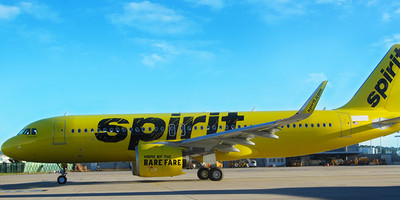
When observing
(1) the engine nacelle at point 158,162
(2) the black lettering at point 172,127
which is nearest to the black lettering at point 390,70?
(2) the black lettering at point 172,127

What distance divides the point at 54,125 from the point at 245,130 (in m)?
10.5

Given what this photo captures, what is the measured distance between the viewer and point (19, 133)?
2142cm

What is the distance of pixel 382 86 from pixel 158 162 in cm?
1303

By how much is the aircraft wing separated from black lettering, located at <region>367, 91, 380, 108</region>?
707 cm

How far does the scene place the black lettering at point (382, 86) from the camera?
21.8 metres

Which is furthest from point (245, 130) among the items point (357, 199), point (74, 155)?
point (74, 155)

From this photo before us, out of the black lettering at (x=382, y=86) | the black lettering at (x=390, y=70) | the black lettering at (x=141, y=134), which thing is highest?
the black lettering at (x=390, y=70)

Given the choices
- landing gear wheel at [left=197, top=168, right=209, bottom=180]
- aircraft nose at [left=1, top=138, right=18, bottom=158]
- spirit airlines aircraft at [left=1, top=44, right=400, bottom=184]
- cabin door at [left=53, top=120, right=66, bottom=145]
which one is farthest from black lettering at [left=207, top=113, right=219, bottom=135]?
aircraft nose at [left=1, top=138, right=18, bottom=158]

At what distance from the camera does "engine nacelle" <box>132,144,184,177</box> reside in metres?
17.5

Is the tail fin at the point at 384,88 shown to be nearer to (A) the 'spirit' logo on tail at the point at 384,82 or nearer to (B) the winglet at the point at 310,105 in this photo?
(A) the 'spirit' logo on tail at the point at 384,82

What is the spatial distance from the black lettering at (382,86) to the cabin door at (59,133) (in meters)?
17.0

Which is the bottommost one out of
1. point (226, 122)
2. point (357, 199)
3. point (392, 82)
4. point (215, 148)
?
point (357, 199)

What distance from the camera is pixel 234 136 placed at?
703 inches

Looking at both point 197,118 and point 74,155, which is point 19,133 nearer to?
point 74,155
